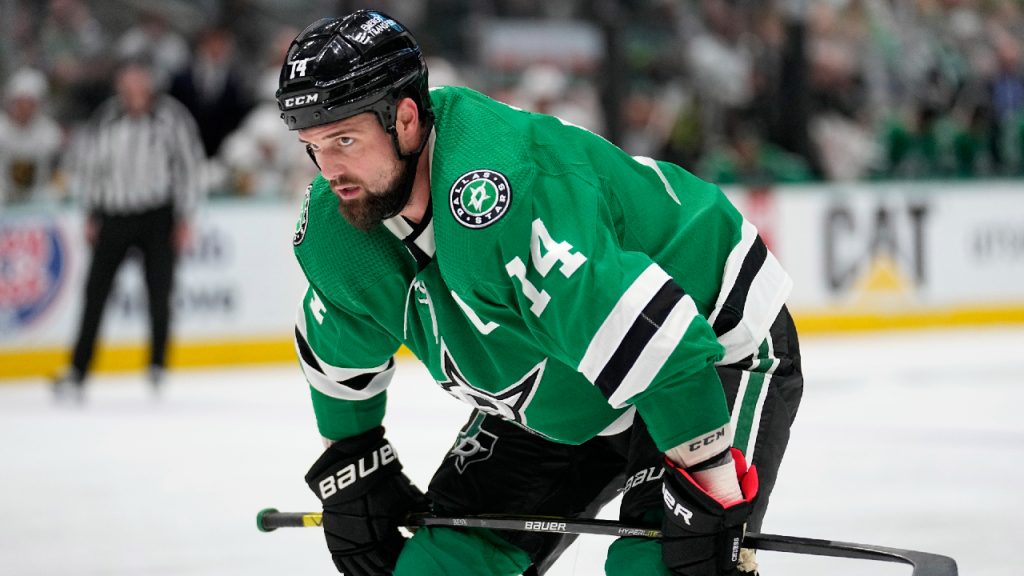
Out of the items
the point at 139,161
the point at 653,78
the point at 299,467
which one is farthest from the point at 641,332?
the point at 653,78

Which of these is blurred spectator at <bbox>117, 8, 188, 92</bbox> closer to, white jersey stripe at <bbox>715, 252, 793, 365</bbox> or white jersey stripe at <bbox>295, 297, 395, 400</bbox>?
white jersey stripe at <bbox>295, 297, 395, 400</bbox>

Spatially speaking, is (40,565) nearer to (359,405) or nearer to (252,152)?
(359,405)

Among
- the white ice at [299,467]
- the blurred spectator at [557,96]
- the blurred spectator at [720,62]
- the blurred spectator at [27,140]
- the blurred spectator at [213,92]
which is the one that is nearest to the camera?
the white ice at [299,467]

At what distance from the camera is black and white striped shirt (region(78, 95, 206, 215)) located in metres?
7.18

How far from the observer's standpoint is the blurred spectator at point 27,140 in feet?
26.2

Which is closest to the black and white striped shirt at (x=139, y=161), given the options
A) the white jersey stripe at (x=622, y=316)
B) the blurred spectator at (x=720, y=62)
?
the blurred spectator at (x=720, y=62)

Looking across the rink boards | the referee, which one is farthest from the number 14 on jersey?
the rink boards

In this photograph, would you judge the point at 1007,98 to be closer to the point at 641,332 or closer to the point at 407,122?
the point at 407,122

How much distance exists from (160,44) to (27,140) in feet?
3.77

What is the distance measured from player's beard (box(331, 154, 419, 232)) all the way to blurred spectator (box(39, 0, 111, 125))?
22.1 feet

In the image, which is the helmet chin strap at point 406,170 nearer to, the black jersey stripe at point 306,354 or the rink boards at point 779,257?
the black jersey stripe at point 306,354

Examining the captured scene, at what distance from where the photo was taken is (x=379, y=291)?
Result: 2215 mm

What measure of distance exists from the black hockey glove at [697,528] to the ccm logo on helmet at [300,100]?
731mm

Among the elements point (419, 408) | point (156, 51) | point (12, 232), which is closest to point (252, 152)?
point (156, 51)
